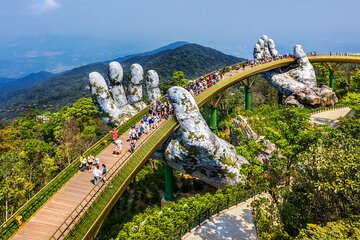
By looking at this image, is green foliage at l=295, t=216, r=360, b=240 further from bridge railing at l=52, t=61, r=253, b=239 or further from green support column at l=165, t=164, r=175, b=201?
green support column at l=165, t=164, r=175, b=201

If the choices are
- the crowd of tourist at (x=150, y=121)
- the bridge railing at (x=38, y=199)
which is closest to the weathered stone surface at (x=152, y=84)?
the crowd of tourist at (x=150, y=121)

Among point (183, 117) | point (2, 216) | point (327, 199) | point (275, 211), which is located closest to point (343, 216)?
point (327, 199)

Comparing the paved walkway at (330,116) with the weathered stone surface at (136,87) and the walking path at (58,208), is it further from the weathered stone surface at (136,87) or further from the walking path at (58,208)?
the walking path at (58,208)

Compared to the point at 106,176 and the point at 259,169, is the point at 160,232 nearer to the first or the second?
the point at 106,176

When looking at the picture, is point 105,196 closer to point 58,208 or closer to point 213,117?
point 58,208

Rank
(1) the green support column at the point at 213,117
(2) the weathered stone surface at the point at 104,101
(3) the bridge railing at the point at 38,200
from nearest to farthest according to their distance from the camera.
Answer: (3) the bridge railing at the point at 38,200
(2) the weathered stone surface at the point at 104,101
(1) the green support column at the point at 213,117

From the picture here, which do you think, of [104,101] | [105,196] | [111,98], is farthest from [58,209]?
[111,98]
